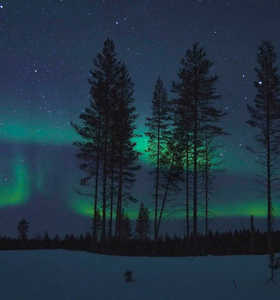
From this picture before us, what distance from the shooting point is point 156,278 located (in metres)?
7.78

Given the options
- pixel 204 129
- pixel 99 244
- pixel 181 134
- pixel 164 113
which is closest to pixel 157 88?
pixel 164 113

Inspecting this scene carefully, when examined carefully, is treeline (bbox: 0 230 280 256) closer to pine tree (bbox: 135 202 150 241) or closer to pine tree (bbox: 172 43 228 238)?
pine tree (bbox: 172 43 228 238)

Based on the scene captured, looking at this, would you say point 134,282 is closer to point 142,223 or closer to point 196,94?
point 196,94

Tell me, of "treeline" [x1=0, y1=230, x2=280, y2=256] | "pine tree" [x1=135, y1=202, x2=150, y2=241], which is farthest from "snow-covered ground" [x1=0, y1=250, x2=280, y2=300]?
"pine tree" [x1=135, y1=202, x2=150, y2=241]

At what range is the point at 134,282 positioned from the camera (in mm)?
7359

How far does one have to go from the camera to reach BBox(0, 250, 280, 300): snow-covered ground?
6.35 m

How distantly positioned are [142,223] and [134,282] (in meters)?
40.3

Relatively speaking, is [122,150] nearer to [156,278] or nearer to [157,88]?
[157,88]

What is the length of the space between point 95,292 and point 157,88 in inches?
847

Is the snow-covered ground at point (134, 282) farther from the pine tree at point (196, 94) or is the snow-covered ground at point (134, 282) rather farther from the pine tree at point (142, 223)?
the pine tree at point (142, 223)

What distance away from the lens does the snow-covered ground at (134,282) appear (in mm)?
6352

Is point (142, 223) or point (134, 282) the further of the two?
point (142, 223)

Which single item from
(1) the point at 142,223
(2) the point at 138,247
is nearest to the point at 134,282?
(2) the point at 138,247

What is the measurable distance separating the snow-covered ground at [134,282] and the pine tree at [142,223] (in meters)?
36.2
